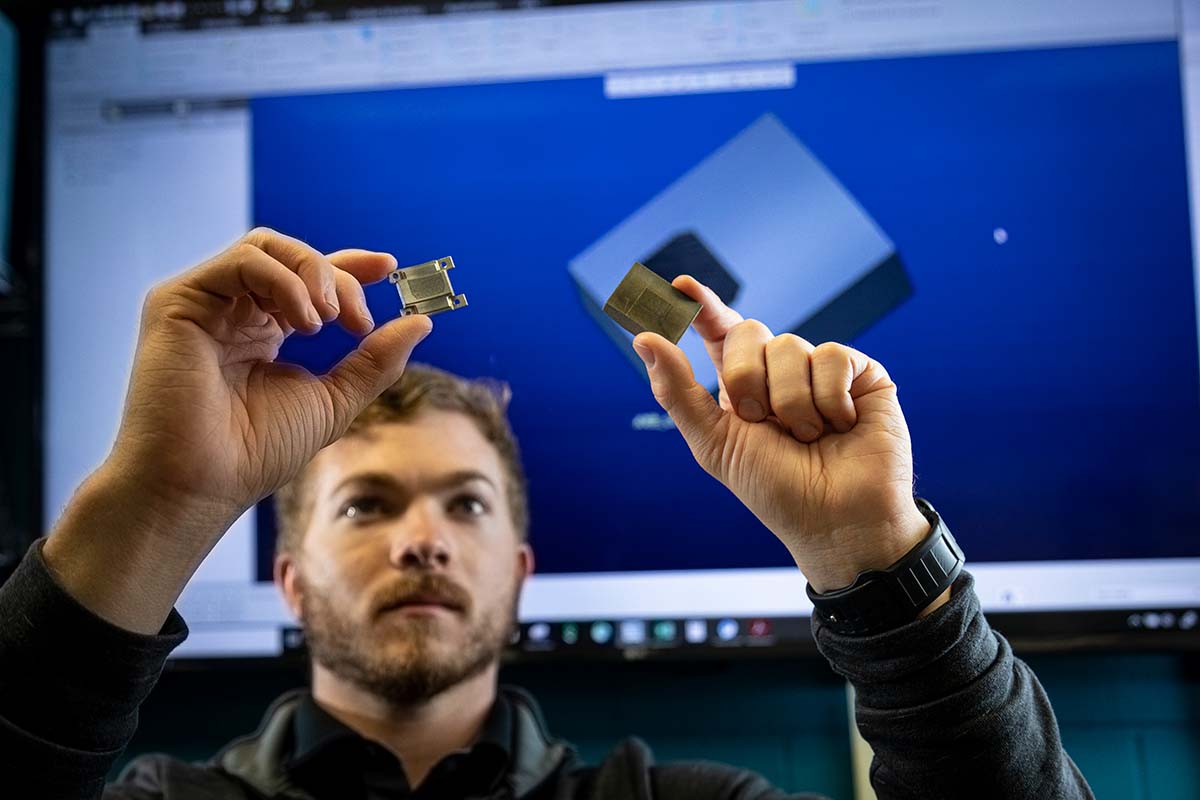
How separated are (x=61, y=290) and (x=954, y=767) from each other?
146 cm

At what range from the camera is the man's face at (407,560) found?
1.37 meters

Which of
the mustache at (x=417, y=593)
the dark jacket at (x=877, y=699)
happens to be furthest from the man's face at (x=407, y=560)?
the dark jacket at (x=877, y=699)

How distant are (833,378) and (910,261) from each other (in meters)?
0.77

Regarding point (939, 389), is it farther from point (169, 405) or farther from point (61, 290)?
point (61, 290)

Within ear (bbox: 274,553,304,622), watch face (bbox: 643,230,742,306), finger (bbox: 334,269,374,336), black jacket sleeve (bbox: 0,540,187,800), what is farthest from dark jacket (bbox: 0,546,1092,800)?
watch face (bbox: 643,230,742,306)

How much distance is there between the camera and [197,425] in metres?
0.89

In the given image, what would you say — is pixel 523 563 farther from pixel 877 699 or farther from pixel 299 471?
pixel 877 699

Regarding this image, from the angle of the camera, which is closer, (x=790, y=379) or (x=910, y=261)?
(x=790, y=379)

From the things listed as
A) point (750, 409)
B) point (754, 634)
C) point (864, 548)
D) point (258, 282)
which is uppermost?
point (258, 282)

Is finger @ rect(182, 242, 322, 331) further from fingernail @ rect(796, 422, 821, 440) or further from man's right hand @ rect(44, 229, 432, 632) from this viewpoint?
fingernail @ rect(796, 422, 821, 440)

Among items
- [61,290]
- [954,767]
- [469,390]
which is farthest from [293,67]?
[954,767]

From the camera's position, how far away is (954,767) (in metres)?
0.92

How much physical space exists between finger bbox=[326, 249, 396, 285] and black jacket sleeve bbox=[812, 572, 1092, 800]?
0.49m

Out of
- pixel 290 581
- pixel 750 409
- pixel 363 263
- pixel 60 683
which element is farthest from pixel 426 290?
pixel 290 581
